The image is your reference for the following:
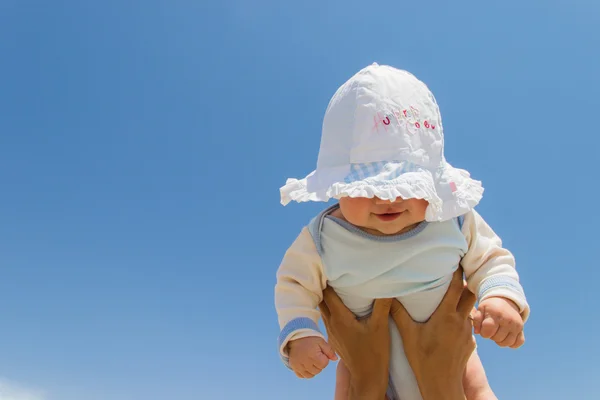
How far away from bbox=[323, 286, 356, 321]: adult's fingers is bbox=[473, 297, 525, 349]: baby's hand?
2.47 feet

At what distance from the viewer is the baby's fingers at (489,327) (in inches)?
114

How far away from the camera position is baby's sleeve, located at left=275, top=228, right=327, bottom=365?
10.7 feet

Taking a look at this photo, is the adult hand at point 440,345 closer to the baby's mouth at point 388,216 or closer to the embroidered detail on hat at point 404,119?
the baby's mouth at point 388,216

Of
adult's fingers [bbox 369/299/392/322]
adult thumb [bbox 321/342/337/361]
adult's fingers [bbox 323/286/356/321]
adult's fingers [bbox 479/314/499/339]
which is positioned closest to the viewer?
adult's fingers [bbox 479/314/499/339]

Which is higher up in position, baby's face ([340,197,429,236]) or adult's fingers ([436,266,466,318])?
baby's face ([340,197,429,236])

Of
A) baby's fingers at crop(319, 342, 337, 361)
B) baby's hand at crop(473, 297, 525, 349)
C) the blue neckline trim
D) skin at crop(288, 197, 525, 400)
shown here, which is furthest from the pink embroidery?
baby's fingers at crop(319, 342, 337, 361)

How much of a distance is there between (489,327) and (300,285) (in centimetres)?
112

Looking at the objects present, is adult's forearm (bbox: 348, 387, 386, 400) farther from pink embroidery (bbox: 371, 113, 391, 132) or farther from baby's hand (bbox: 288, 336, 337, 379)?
pink embroidery (bbox: 371, 113, 391, 132)

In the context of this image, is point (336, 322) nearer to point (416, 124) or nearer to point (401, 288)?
point (401, 288)

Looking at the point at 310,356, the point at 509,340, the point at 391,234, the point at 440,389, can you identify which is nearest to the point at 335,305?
the point at 310,356

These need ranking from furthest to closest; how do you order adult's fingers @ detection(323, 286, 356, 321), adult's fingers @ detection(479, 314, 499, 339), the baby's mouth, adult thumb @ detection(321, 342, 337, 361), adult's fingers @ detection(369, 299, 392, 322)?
adult's fingers @ detection(323, 286, 356, 321) → adult's fingers @ detection(369, 299, 392, 322) → the baby's mouth → adult thumb @ detection(321, 342, 337, 361) → adult's fingers @ detection(479, 314, 499, 339)

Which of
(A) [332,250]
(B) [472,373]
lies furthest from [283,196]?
(B) [472,373]

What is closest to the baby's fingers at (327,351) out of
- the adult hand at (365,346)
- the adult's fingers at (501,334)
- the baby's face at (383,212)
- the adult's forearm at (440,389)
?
the adult hand at (365,346)

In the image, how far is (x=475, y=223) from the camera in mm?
3451
